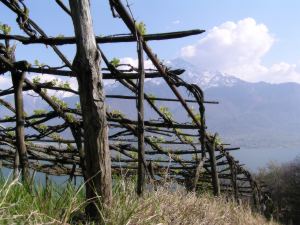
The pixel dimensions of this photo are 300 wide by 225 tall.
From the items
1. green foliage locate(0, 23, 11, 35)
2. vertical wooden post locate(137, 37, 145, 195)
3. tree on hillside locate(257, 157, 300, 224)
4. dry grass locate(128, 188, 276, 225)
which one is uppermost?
green foliage locate(0, 23, 11, 35)

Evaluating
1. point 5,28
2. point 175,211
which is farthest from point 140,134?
point 5,28

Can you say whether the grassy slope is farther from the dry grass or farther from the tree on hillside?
the tree on hillside

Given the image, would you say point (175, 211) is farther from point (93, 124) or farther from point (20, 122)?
point (20, 122)

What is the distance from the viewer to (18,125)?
4.96 meters

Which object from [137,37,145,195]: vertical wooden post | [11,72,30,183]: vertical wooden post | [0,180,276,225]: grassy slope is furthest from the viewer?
[11,72,30,183]: vertical wooden post

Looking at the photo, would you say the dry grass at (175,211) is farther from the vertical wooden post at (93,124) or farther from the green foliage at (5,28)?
the green foliage at (5,28)

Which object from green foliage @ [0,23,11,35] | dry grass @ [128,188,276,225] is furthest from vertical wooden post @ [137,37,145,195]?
green foliage @ [0,23,11,35]

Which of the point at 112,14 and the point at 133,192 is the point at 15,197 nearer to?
the point at 133,192

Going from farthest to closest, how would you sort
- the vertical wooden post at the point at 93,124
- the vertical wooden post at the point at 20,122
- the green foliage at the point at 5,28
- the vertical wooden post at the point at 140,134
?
the green foliage at the point at 5,28, the vertical wooden post at the point at 20,122, the vertical wooden post at the point at 140,134, the vertical wooden post at the point at 93,124

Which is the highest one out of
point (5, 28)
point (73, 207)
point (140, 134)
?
point (5, 28)

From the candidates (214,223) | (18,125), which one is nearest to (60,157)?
(18,125)

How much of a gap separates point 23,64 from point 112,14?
60.6 inches

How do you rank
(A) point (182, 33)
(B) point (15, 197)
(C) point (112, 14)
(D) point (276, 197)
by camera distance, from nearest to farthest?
(B) point (15, 197) → (C) point (112, 14) → (A) point (182, 33) → (D) point (276, 197)

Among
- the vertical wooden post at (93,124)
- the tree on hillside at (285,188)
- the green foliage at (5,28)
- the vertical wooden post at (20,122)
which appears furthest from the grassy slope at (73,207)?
the tree on hillside at (285,188)
